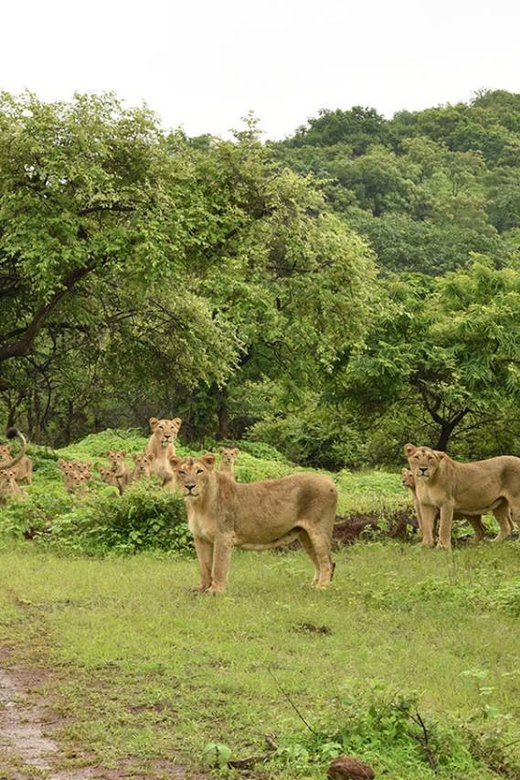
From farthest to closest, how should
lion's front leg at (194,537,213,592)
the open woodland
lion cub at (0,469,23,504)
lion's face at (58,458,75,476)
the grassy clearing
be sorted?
lion's face at (58,458,75,476)
lion cub at (0,469,23,504)
lion's front leg at (194,537,213,592)
the open woodland
the grassy clearing

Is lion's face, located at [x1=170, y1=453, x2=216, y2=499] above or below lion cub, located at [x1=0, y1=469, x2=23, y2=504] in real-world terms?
above

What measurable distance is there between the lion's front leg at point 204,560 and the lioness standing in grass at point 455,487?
13.4 ft

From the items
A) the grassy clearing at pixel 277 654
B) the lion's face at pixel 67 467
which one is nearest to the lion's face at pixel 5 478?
the lion's face at pixel 67 467

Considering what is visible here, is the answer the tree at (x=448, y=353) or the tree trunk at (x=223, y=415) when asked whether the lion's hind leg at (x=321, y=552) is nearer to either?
the tree at (x=448, y=353)

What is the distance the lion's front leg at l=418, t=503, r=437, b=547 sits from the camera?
15016 mm

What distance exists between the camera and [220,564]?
11438mm

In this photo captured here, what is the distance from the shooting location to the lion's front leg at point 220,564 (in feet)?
37.4

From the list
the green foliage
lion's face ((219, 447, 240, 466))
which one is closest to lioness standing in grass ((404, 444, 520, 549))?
lion's face ((219, 447, 240, 466))

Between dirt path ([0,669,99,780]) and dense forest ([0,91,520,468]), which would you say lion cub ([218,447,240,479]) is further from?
dirt path ([0,669,99,780])

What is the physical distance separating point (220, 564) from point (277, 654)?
2.67 metres

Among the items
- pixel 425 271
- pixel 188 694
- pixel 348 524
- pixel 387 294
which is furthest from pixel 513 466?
pixel 425 271

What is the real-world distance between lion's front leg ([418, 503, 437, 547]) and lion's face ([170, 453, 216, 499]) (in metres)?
4.28

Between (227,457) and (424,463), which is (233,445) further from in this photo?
(424,463)

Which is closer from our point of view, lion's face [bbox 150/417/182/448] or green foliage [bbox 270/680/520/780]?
green foliage [bbox 270/680/520/780]
